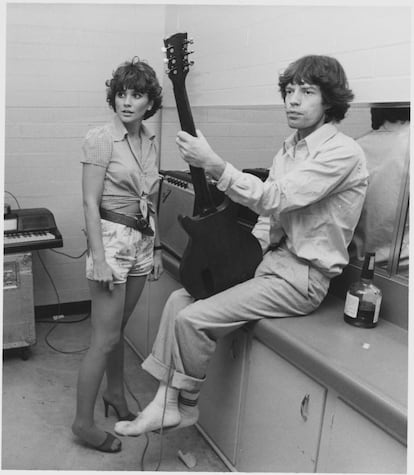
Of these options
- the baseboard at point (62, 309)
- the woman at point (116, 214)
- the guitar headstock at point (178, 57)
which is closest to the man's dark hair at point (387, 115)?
the guitar headstock at point (178, 57)

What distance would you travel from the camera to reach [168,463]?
2.09 meters

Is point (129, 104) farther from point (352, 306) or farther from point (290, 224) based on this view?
point (352, 306)

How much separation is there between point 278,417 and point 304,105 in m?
1.09

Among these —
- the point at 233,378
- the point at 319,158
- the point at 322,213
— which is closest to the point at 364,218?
the point at 322,213

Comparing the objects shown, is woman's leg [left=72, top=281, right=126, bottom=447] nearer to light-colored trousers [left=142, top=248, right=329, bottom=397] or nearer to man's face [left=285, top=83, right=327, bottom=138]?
light-colored trousers [left=142, top=248, right=329, bottom=397]

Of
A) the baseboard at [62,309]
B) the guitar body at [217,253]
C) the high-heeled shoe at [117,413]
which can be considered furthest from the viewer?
the baseboard at [62,309]

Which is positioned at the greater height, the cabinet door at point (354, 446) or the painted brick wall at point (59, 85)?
the painted brick wall at point (59, 85)

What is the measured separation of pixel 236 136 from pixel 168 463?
182 cm

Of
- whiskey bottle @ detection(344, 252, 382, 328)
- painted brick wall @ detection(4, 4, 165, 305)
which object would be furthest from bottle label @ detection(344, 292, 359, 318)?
painted brick wall @ detection(4, 4, 165, 305)

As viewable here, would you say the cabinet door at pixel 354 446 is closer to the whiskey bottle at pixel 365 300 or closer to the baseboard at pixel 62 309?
the whiskey bottle at pixel 365 300

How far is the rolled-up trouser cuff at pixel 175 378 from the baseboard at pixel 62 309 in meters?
1.72

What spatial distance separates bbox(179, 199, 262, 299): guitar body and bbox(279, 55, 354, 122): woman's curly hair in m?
0.51

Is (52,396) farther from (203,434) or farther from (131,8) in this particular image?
(131,8)

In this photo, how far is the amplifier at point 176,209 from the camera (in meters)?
2.30
